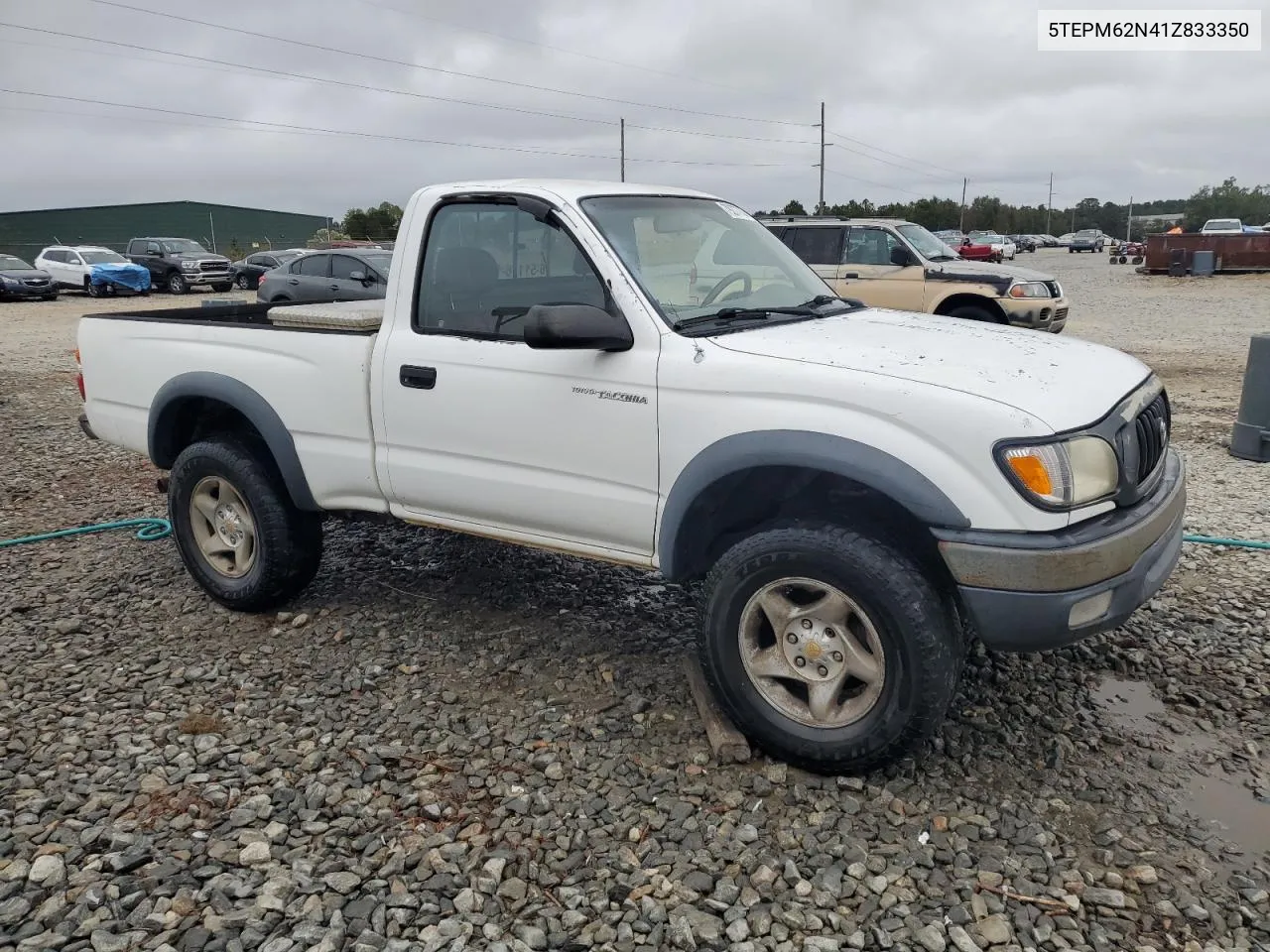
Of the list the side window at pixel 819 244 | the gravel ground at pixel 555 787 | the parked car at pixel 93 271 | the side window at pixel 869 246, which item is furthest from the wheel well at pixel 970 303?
the parked car at pixel 93 271

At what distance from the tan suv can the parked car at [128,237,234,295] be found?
21235 mm

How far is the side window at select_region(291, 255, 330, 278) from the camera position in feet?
57.8

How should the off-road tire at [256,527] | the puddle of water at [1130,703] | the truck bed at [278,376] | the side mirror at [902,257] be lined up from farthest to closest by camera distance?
the side mirror at [902,257] → the off-road tire at [256,527] → the truck bed at [278,376] → the puddle of water at [1130,703]

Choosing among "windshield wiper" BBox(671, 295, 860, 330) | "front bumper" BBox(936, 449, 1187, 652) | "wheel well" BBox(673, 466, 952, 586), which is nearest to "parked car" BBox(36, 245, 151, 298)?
"windshield wiper" BBox(671, 295, 860, 330)

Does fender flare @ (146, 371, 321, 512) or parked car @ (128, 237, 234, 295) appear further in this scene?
parked car @ (128, 237, 234, 295)

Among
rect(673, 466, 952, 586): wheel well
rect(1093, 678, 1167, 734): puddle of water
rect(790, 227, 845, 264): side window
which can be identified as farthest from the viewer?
rect(790, 227, 845, 264): side window

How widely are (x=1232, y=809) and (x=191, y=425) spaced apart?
476 centimetres

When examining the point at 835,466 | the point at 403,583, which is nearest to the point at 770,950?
the point at 835,466

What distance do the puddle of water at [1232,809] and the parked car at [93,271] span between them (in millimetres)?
29787

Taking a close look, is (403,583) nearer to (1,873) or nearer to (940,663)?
(1,873)

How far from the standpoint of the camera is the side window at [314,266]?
17609 mm

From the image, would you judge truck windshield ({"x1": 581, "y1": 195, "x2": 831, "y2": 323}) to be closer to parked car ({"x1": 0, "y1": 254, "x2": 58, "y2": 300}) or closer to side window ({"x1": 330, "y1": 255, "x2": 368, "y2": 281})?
side window ({"x1": 330, "y1": 255, "x2": 368, "y2": 281})

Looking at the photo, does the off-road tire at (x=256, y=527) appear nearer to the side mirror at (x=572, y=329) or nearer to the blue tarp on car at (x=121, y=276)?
the side mirror at (x=572, y=329)

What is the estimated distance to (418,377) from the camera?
4.04 metres
